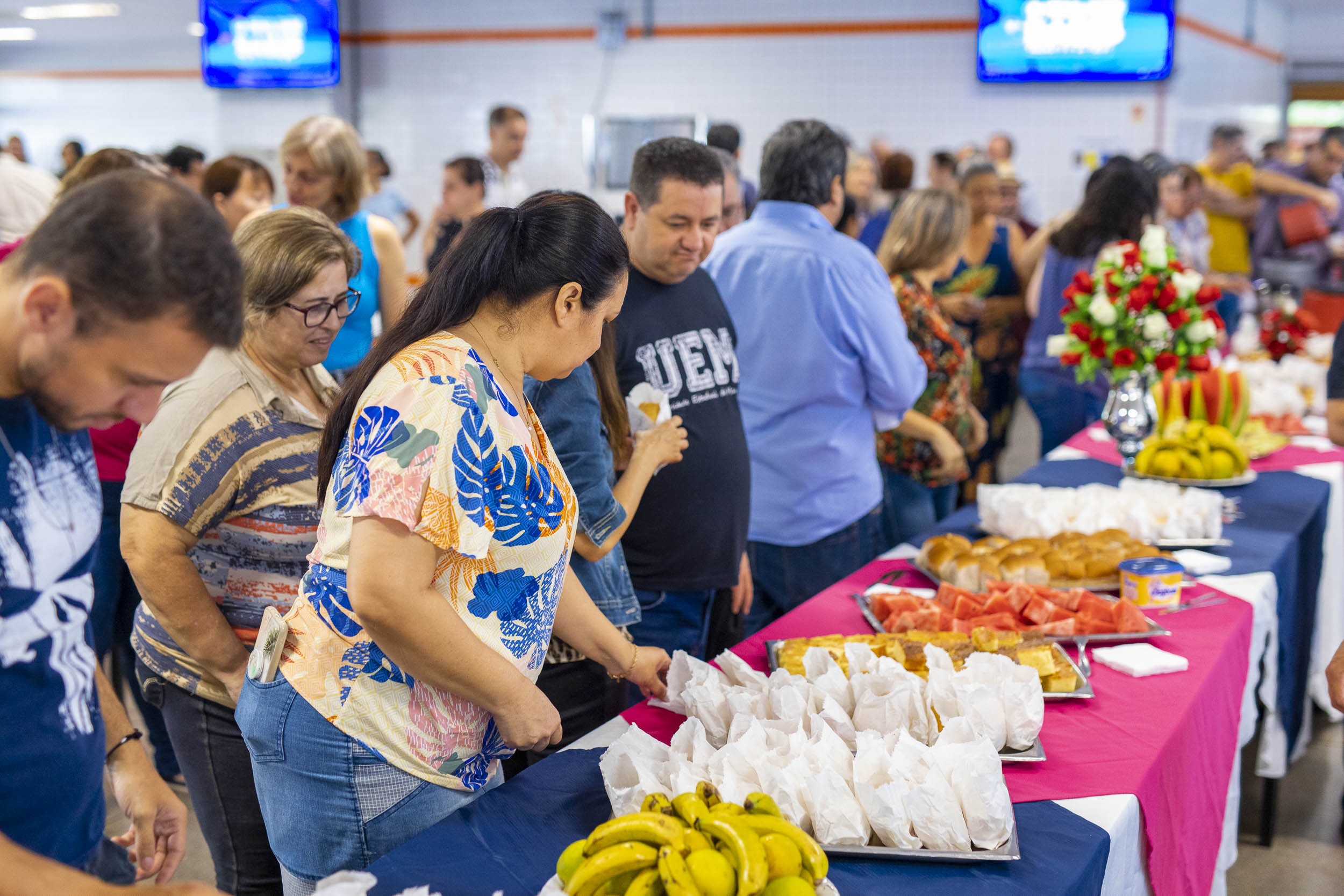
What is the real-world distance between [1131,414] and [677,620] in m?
1.53

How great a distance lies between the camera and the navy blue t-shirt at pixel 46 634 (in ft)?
3.26

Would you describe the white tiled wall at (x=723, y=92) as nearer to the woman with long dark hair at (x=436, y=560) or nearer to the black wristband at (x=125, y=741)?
the woman with long dark hair at (x=436, y=560)

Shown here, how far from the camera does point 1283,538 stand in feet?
8.78

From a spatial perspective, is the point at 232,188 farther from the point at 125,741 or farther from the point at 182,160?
the point at 125,741

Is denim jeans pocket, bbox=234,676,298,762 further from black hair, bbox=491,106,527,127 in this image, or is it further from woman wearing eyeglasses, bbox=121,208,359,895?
black hair, bbox=491,106,527,127

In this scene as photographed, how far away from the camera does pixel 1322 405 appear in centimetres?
419

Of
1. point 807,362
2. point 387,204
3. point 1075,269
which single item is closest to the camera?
point 807,362

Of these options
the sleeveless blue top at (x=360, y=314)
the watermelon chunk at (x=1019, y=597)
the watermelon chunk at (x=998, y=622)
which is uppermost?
the sleeveless blue top at (x=360, y=314)

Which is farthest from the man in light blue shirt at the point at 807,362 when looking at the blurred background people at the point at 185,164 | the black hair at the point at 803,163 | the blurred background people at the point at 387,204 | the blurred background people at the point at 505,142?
the blurred background people at the point at 387,204

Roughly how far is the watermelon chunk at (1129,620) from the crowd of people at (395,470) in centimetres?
82

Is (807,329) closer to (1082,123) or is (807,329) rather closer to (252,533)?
(252,533)

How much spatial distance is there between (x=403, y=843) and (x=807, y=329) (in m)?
1.74

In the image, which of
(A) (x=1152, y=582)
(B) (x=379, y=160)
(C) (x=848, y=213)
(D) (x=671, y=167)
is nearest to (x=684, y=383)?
(D) (x=671, y=167)

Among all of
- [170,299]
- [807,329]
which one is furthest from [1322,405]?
[170,299]
